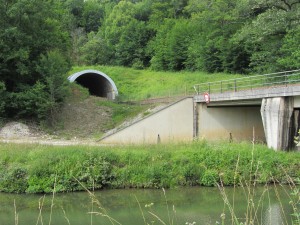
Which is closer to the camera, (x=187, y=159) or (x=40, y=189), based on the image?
(x=40, y=189)

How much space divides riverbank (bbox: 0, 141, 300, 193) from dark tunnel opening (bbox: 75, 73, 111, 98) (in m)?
26.0

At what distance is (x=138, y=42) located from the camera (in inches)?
2520

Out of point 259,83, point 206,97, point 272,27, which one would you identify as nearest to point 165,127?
point 206,97

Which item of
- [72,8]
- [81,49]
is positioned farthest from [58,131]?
[72,8]

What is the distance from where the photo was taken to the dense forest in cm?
2859

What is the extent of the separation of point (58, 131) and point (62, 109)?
3.57 m

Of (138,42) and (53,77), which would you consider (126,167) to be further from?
(138,42)

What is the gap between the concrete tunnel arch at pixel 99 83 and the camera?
41.9 meters

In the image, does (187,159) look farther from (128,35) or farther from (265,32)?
(128,35)

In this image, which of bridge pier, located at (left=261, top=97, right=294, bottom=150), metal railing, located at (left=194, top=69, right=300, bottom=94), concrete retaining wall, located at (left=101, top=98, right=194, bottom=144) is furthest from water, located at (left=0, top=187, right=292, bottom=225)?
concrete retaining wall, located at (left=101, top=98, right=194, bottom=144)

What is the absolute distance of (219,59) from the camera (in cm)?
4625

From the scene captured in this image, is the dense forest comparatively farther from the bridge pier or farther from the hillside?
the bridge pier

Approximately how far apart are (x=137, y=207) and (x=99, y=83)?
3422 cm

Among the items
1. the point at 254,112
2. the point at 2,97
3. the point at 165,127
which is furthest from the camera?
the point at 2,97
